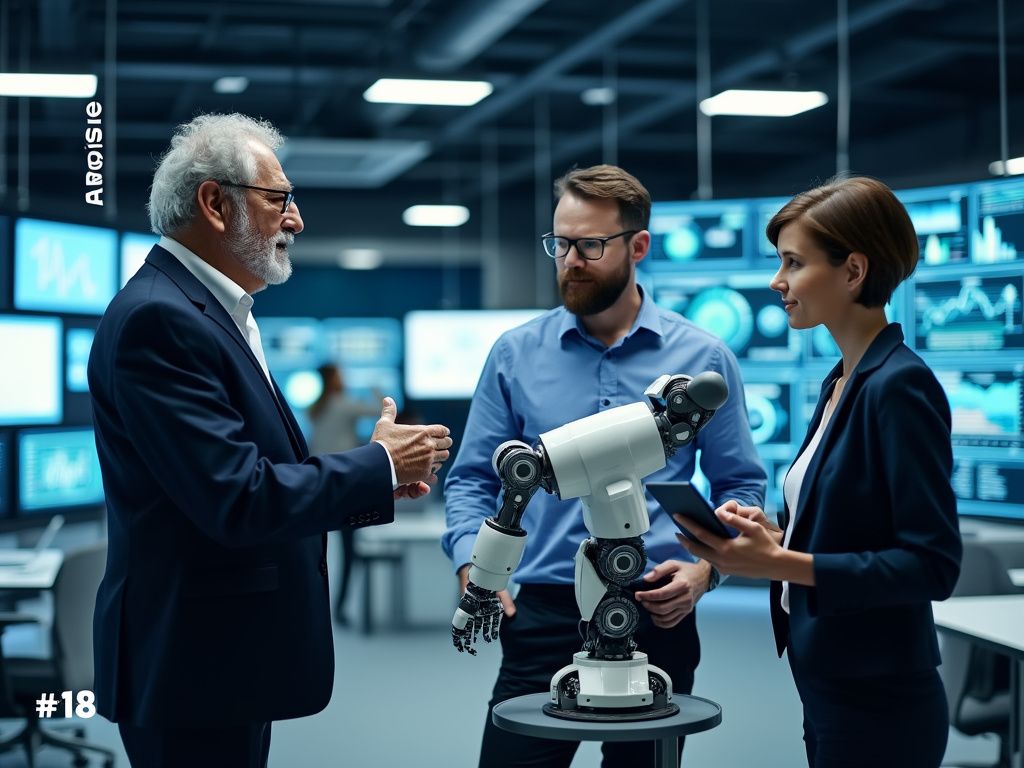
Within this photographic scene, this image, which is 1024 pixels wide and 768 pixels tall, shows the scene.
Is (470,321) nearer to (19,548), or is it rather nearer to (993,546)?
(19,548)

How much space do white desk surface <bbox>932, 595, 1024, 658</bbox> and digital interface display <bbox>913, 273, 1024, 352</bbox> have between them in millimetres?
989

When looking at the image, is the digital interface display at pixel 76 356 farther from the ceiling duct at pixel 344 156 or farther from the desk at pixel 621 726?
the ceiling duct at pixel 344 156

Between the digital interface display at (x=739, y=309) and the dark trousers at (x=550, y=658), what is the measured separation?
3.26 meters

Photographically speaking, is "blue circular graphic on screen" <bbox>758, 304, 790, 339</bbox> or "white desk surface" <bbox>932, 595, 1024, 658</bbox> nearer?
"white desk surface" <bbox>932, 595, 1024, 658</bbox>

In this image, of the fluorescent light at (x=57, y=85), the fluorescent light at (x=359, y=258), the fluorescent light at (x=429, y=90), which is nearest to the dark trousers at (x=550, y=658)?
the fluorescent light at (x=57, y=85)

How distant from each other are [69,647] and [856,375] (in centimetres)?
300

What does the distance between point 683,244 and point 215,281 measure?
158 inches

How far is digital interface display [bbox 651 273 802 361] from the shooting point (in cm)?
525

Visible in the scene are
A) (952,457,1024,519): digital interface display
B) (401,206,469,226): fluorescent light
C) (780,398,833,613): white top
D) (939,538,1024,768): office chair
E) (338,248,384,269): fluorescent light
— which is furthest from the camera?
(338,248,384,269): fluorescent light

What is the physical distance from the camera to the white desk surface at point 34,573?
368cm

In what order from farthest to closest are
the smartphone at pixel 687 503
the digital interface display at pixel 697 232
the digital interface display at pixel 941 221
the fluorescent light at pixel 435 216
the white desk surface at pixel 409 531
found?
the fluorescent light at pixel 435 216 < the white desk surface at pixel 409 531 < the digital interface display at pixel 697 232 < the digital interface display at pixel 941 221 < the smartphone at pixel 687 503

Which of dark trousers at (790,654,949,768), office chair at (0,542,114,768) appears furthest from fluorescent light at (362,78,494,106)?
dark trousers at (790,654,949,768)

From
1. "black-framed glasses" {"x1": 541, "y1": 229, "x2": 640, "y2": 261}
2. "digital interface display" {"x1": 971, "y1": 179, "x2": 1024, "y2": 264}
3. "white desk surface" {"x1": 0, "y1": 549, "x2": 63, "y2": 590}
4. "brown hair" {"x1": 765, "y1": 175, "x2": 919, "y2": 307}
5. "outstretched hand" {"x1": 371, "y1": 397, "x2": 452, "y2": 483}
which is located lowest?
"white desk surface" {"x1": 0, "y1": 549, "x2": 63, "y2": 590}

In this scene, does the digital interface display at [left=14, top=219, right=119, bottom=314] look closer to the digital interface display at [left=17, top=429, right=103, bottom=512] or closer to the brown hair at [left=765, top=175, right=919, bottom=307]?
the digital interface display at [left=17, top=429, right=103, bottom=512]
